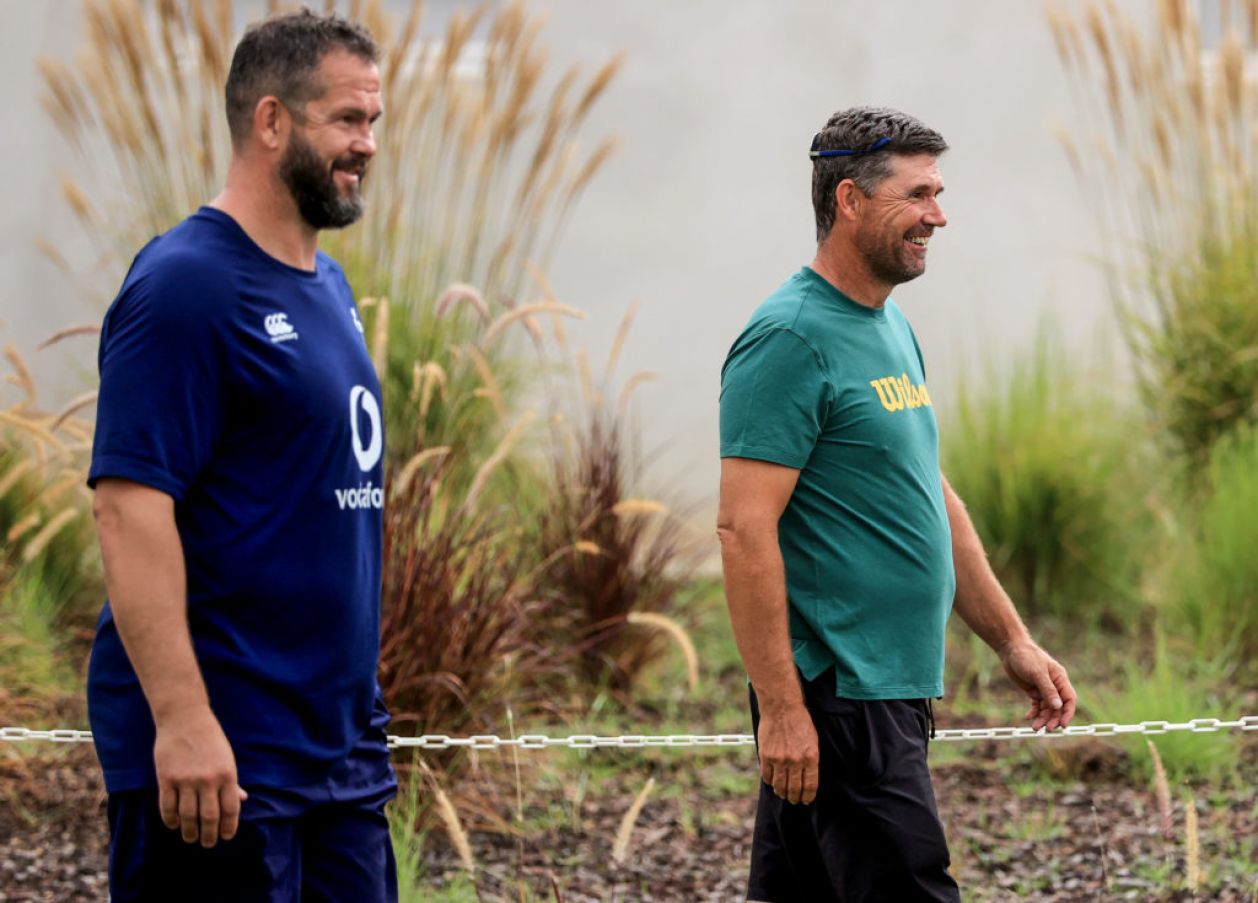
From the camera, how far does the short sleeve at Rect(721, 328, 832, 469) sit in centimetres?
255

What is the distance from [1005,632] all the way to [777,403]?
0.65 metres

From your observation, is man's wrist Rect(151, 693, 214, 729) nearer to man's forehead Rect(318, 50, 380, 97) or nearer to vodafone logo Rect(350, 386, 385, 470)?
vodafone logo Rect(350, 386, 385, 470)

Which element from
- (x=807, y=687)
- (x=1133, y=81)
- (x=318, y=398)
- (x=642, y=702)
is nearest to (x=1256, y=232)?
(x=1133, y=81)

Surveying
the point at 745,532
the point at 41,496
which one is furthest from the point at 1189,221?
the point at 745,532

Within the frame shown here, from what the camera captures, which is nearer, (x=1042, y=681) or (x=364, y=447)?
(x=364, y=447)

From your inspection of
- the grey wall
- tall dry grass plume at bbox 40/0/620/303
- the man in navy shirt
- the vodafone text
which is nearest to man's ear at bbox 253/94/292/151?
the man in navy shirt

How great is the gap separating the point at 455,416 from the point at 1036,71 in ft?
12.6

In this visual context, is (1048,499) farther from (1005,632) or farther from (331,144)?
(331,144)

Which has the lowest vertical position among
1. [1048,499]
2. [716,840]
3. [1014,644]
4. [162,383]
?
[716,840]

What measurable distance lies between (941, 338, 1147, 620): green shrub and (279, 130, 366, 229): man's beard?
4.84 meters

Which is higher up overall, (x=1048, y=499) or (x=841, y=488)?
(x=1048, y=499)

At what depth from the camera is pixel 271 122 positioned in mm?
2250

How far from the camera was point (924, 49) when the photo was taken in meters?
8.09

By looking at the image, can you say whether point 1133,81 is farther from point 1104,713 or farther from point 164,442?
point 164,442
